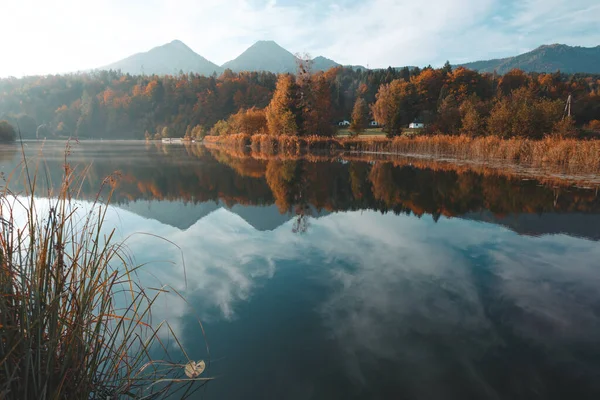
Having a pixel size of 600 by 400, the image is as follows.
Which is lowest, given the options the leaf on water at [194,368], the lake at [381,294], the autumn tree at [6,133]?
the lake at [381,294]

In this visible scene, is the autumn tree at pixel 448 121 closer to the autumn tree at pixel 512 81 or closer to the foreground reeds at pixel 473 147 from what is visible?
the foreground reeds at pixel 473 147

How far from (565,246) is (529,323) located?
12.9ft

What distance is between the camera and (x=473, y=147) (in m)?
25.4

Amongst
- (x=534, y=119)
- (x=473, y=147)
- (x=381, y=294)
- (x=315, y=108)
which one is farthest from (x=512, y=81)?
(x=381, y=294)

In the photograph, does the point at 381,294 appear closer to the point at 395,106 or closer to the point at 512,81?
the point at 395,106

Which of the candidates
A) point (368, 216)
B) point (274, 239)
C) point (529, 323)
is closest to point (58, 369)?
point (529, 323)

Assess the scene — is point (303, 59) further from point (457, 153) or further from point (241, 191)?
point (241, 191)

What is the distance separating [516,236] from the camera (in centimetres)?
752

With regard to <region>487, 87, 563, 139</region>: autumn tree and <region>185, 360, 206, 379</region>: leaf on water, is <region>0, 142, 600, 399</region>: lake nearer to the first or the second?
<region>185, 360, 206, 379</region>: leaf on water

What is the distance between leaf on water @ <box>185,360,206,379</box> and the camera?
296 cm

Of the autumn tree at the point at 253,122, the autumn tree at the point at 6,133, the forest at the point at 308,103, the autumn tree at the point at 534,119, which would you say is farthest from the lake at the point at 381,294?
the autumn tree at the point at 6,133

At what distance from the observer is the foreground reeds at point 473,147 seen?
60.5 feet

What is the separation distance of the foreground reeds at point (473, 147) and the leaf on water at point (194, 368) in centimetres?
2150

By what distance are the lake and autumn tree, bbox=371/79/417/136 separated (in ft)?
111
